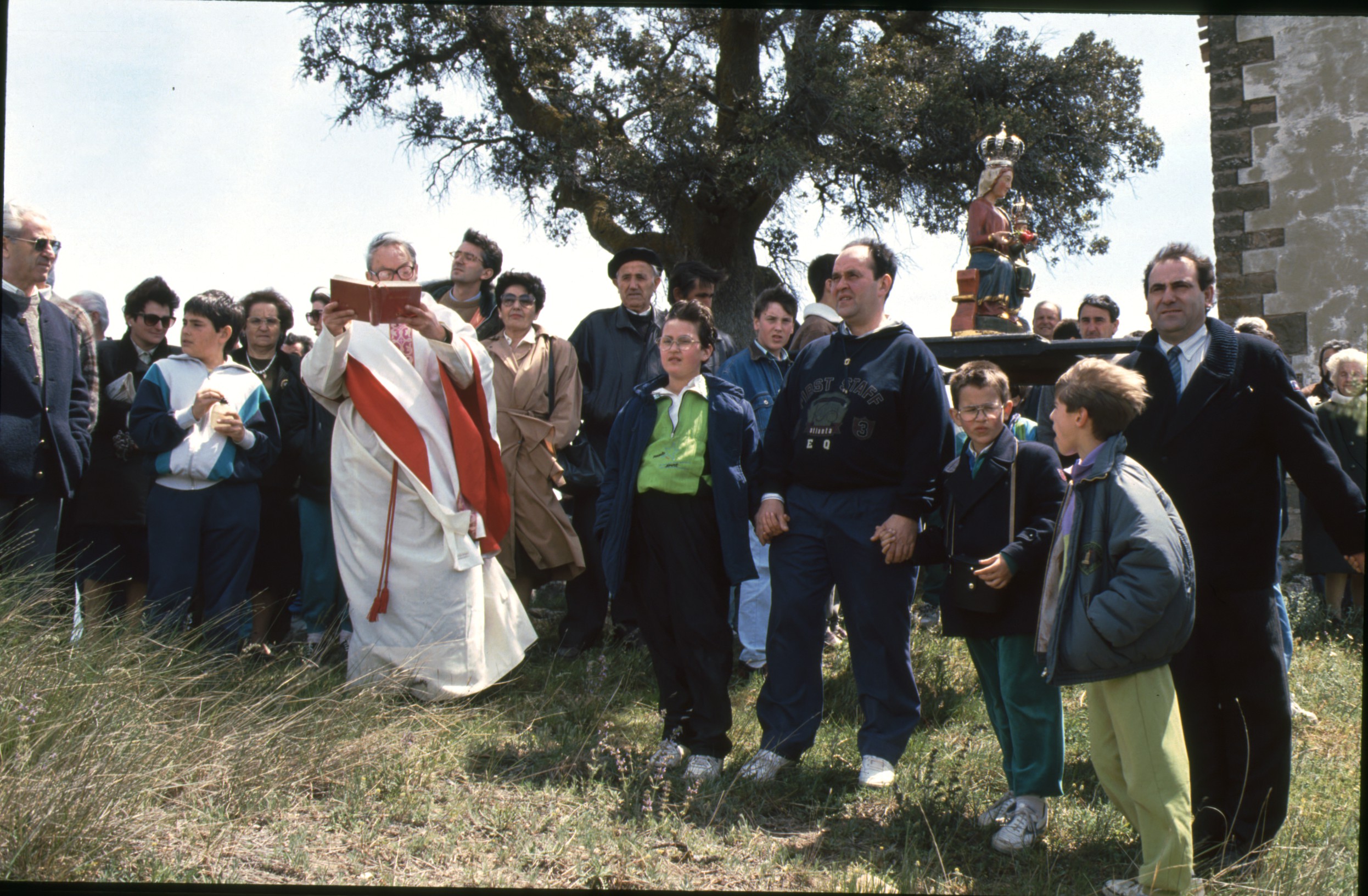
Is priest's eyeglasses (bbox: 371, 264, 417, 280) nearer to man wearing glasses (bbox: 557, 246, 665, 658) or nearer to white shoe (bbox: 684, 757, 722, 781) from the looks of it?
man wearing glasses (bbox: 557, 246, 665, 658)

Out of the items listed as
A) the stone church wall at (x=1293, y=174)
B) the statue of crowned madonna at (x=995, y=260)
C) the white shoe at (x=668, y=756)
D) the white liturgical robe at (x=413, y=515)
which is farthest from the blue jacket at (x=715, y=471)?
the stone church wall at (x=1293, y=174)

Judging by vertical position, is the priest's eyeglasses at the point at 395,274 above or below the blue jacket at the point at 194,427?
above

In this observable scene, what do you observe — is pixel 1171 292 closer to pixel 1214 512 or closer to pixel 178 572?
pixel 1214 512

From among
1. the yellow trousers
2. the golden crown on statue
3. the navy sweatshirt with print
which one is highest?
the golden crown on statue

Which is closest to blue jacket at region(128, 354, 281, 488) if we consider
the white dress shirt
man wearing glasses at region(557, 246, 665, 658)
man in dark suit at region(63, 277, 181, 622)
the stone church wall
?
man in dark suit at region(63, 277, 181, 622)

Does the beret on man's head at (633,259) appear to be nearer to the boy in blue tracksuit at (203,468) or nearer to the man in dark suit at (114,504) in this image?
the boy in blue tracksuit at (203,468)

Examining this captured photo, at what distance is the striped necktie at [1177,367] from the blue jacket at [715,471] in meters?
1.52

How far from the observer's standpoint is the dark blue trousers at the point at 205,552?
4820mm

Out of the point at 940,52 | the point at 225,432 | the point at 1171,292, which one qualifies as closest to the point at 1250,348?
the point at 1171,292

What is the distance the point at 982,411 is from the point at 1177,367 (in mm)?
654

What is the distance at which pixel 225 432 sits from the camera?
16.3 ft

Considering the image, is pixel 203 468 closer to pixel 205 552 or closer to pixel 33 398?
pixel 205 552

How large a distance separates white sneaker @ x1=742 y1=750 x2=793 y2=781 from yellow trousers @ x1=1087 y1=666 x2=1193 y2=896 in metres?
1.19

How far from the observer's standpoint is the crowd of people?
3281 mm
